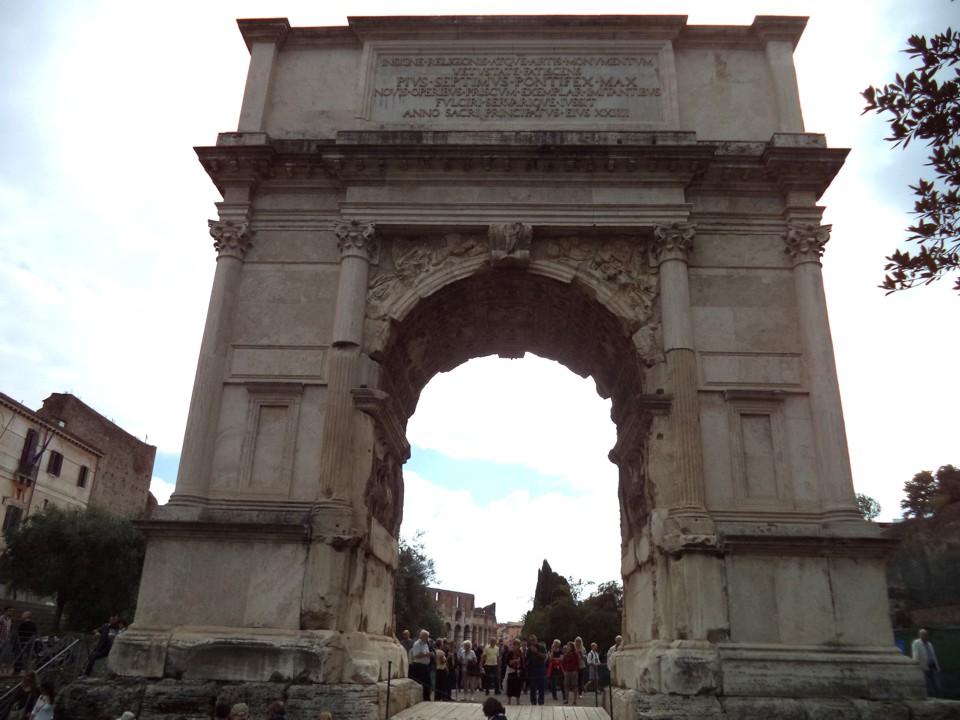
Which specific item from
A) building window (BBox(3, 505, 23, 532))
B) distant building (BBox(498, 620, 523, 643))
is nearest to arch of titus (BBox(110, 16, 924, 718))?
building window (BBox(3, 505, 23, 532))

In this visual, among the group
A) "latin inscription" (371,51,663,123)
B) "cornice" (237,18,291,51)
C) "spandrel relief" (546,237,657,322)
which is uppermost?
"cornice" (237,18,291,51)

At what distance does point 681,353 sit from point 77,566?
22.5 metres

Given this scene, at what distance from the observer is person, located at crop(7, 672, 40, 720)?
9.00m

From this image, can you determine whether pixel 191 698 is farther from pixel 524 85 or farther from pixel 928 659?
pixel 524 85

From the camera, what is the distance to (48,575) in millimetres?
24750

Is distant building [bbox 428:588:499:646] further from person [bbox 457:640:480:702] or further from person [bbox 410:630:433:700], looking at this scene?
person [bbox 410:630:433:700]

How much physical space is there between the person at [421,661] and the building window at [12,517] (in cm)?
2149

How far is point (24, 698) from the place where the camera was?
10.9 meters

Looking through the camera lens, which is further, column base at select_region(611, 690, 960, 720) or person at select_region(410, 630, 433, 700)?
person at select_region(410, 630, 433, 700)

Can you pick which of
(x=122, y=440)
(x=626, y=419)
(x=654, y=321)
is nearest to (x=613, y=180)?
(x=654, y=321)

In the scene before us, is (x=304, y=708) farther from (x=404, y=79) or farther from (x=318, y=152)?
(x=404, y=79)

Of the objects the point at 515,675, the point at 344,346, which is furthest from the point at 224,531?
the point at 515,675

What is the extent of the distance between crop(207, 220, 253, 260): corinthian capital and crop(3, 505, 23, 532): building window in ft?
72.1

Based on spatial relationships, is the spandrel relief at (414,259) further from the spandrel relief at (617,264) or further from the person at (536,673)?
the person at (536,673)
